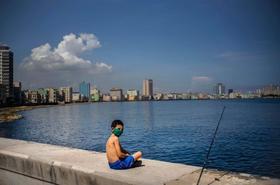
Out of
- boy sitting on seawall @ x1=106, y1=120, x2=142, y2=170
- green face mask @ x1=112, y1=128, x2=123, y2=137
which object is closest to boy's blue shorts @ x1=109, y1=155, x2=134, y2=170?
boy sitting on seawall @ x1=106, y1=120, x2=142, y2=170

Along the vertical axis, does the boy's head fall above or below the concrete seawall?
above

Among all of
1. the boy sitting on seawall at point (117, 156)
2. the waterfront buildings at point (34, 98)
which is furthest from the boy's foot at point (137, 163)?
the waterfront buildings at point (34, 98)

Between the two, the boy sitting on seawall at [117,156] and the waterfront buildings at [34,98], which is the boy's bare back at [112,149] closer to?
the boy sitting on seawall at [117,156]

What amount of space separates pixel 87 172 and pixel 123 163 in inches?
29.0

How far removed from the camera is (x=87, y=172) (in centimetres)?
412

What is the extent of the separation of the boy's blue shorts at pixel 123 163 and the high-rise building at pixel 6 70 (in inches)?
6192

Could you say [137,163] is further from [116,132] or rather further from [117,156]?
[116,132]

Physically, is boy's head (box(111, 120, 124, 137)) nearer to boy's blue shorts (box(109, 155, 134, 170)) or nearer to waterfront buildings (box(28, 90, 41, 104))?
boy's blue shorts (box(109, 155, 134, 170))

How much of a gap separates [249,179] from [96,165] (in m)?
2.40

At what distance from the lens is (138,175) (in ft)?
13.5

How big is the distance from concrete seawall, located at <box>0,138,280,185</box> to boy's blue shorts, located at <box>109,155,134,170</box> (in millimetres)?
141

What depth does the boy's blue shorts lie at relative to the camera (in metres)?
4.58

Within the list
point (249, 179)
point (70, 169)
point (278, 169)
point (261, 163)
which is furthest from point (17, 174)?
point (261, 163)

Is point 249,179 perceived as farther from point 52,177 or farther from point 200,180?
point 52,177
